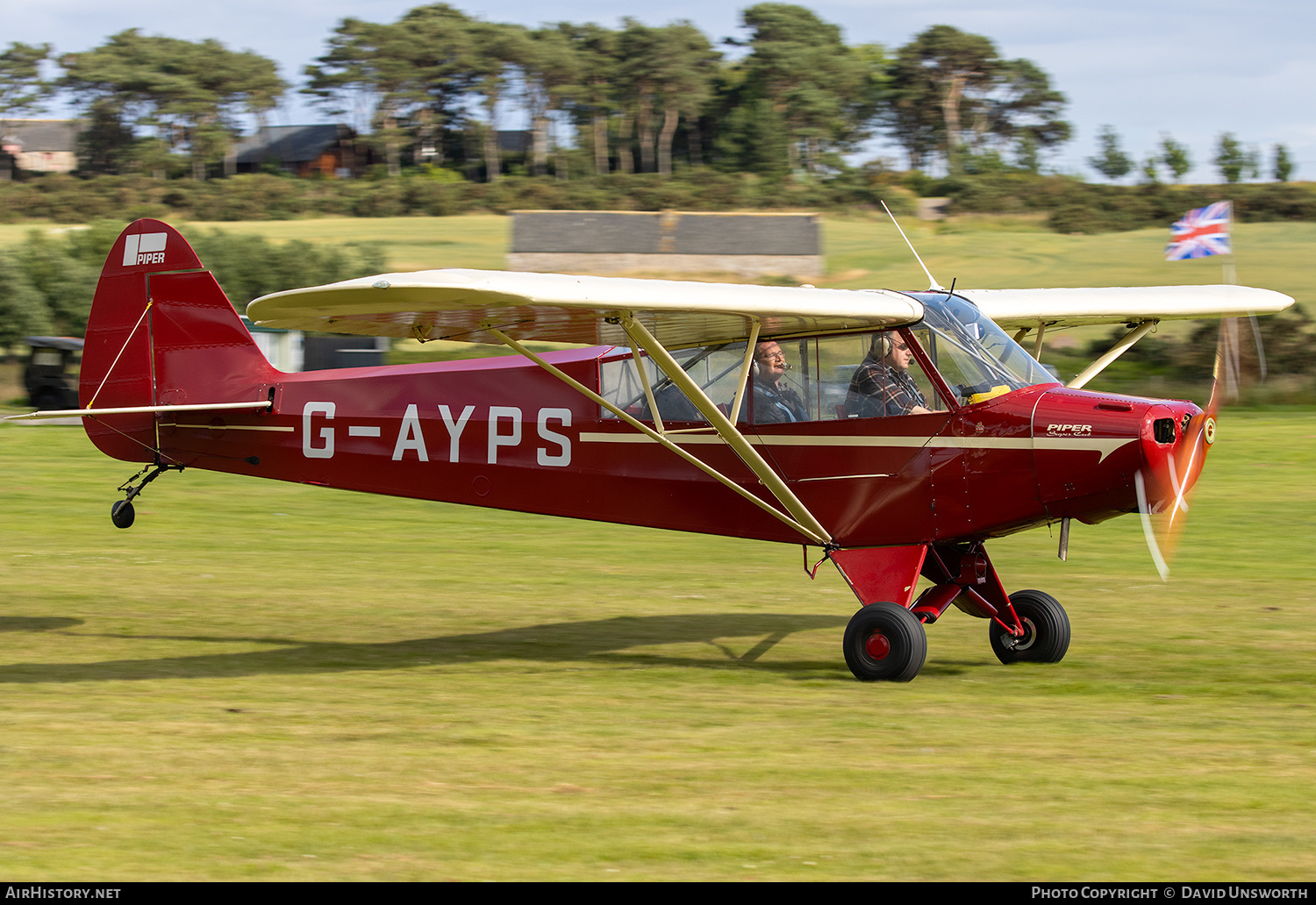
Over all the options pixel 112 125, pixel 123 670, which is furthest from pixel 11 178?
pixel 123 670

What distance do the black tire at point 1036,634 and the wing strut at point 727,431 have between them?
1482 mm

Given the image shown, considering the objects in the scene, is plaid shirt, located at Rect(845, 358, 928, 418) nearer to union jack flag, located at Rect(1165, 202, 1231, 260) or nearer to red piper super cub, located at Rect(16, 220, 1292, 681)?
red piper super cub, located at Rect(16, 220, 1292, 681)

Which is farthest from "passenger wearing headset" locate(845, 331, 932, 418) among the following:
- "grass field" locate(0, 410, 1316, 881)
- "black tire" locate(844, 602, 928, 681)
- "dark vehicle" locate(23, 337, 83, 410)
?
"dark vehicle" locate(23, 337, 83, 410)

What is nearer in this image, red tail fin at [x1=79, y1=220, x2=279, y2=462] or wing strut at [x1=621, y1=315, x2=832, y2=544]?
wing strut at [x1=621, y1=315, x2=832, y2=544]

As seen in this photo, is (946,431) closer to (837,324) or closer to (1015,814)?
(837,324)

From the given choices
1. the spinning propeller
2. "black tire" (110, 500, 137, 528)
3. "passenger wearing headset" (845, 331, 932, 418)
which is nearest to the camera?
the spinning propeller

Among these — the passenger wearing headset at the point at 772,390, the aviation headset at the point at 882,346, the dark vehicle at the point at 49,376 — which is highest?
the aviation headset at the point at 882,346

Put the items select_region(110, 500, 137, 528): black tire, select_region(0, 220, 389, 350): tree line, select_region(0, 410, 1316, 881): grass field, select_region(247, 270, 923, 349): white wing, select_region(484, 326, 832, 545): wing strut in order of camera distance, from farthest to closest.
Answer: select_region(0, 220, 389, 350): tree line < select_region(110, 500, 137, 528): black tire < select_region(484, 326, 832, 545): wing strut < select_region(247, 270, 923, 349): white wing < select_region(0, 410, 1316, 881): grass field

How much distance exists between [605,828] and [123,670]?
16.3 ft

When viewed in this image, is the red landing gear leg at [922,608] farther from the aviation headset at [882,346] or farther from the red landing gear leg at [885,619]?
the aviation headset at [882,346]

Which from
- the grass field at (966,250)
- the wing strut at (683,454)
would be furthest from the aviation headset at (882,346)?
the grass field at (966,250)

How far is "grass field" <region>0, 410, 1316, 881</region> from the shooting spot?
5.27m

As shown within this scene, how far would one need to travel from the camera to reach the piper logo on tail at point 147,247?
36.7ft

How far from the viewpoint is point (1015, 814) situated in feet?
18.8
